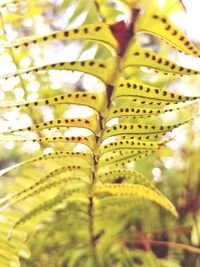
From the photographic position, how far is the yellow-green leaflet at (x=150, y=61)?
46 centimetres

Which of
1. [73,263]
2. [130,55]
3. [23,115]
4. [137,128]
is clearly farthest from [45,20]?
[130,55]

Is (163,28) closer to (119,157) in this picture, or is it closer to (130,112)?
(130,112)

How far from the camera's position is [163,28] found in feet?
1.41

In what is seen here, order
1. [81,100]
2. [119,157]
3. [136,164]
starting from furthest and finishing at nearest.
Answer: [136,164] → [119,157] → [81,100]

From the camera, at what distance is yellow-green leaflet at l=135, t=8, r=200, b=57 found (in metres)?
0.41

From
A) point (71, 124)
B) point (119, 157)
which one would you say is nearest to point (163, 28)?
point (71, 124)

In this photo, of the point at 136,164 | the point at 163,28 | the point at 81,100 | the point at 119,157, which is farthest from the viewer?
the point at 136,164

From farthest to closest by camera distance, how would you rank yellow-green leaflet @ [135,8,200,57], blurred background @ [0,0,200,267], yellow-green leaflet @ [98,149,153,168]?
blurred background @ [0,0,200,267], yellow-green leaflet @ [98,149,153,168], yellow-green leaflet @ [135,8,200,57]

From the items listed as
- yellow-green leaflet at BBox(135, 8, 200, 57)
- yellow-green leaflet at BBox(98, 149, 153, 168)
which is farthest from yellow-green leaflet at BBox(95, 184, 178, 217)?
yellow-green leaflet at BBox(135, 8, 200, 57)

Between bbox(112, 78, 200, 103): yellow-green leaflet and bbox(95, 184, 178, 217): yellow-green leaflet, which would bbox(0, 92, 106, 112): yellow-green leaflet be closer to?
bbox(112, 78, 200, 103): yellow-green leaflet

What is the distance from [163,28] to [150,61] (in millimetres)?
56

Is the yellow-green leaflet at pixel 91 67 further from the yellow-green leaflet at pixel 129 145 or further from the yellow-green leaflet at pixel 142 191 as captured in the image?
the yellow-green leaflet at pixel 142 191

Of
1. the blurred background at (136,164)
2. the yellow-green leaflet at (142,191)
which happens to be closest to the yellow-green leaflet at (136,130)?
the yellow-green leaflet at (142,191)

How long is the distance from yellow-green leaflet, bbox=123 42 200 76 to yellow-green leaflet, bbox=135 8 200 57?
0.02 meters
